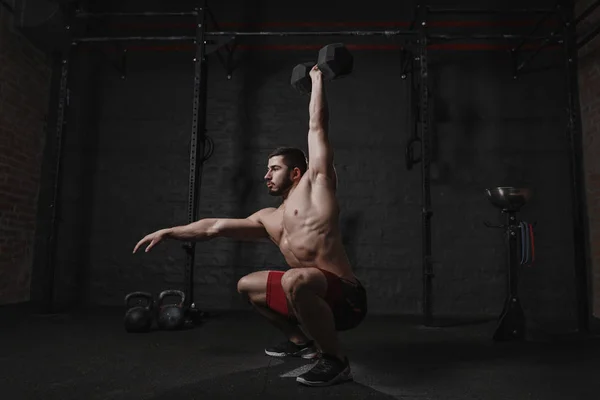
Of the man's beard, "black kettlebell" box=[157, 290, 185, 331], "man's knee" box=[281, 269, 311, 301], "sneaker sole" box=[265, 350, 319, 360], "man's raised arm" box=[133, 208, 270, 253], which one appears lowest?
"sneaker sole" box=[265, 350, 319, 360]

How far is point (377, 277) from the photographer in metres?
4.51

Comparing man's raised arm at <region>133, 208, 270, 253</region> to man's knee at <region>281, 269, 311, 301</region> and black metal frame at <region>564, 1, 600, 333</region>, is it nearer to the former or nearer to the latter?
man's knee at <region>281, 269, 311, 301</region>

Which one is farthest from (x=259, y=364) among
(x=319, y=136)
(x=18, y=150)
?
(x=18, y=150)

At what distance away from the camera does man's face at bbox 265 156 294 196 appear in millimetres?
2424

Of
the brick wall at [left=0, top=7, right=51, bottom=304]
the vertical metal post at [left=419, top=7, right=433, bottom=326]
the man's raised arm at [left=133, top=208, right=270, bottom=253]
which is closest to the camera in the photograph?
the man's raised arm at [left=133, top=208, right=270, bottom=253]

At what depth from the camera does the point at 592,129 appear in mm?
4285

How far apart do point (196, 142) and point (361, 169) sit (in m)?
1.76

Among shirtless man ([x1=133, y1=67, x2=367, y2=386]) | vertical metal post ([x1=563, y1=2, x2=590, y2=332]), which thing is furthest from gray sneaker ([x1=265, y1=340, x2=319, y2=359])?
vertical metal post ([x1=563, y1=2, x2=590, y2=332])

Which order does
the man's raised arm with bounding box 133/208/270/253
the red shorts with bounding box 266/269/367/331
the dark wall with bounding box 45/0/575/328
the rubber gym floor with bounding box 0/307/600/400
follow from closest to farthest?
1. the rubber gym floor with bounding box 0/307/600/400
2. the red shorts with bounding box 266/269/367/331
3. the man's raised arm with bounding box 133/208/270/253
4. the dark wall with bounding box 45/0/575/328

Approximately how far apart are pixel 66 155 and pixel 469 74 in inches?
177

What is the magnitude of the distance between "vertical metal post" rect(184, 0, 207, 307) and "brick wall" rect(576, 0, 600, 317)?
3.75m

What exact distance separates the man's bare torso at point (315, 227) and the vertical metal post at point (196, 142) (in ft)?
5.62

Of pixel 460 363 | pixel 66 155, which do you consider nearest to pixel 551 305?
pixel 460 363

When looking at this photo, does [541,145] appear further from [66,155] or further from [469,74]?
[66,155]
